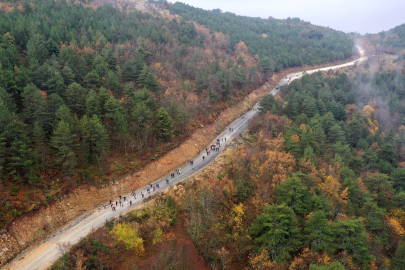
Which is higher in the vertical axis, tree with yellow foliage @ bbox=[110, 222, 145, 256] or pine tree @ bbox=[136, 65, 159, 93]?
pine tree @ bbox=[136, 65, 159, 93]

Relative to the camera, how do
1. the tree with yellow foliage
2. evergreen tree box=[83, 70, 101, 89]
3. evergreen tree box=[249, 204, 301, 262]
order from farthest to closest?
evergreen tree box=[83, 70, 101, 89] → the tree with yellow foliage → evergreen tree box=[249, 204, 301, 262]

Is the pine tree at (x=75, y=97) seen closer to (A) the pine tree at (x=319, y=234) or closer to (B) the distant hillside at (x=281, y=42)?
(A) the pine tree at (x=319, y=234)

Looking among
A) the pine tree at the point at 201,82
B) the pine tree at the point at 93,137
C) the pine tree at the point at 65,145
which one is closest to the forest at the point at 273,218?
the pine tree at the point at 65,145

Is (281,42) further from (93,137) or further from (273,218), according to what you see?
(273,218)

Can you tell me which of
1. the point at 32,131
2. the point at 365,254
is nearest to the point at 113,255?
the point at 32,131

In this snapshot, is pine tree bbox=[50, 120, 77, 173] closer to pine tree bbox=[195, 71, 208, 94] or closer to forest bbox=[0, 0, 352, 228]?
forest bbox=[0, 0, 352, 228]

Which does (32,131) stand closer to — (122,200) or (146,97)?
(122,200)

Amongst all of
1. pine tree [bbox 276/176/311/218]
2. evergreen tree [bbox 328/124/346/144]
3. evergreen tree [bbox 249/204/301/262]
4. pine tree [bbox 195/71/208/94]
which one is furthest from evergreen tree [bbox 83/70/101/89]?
evergreen tree [bbox 328/124/346/144]
